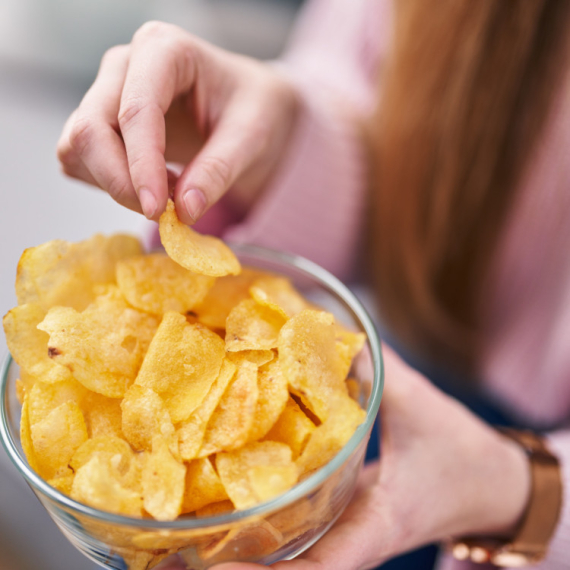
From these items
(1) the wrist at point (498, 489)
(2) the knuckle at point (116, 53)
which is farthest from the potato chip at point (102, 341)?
(1) the wrist at point (498, 489)

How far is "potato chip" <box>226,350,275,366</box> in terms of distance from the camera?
1.30 ft

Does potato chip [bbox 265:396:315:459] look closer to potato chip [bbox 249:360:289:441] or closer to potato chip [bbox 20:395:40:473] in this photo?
potato chip [bbox 249:360:289:441]

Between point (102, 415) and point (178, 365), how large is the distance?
0.07 m

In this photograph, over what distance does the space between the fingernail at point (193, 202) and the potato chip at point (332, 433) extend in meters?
0.18

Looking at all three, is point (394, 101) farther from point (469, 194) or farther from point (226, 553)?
point (226, 553)

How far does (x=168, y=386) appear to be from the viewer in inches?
15.4

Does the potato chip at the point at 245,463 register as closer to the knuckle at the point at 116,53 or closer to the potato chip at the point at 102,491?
the potato chip at the point at 102,491

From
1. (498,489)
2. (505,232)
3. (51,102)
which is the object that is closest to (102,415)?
(498,489)

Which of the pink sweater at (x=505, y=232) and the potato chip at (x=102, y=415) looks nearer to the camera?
the potato chip at (x=102, y=415)

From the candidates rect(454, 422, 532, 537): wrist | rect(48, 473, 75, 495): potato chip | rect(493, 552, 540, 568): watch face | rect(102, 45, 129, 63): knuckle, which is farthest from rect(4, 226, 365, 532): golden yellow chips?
rect(493, 552, 540, 568): watch face

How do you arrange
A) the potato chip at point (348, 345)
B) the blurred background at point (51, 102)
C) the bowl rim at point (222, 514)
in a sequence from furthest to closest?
the blurred background at point (51, 102), the potato chip at point (348, 345), the bowl rim at point (222, 514)

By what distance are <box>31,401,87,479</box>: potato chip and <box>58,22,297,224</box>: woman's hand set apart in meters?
0.16

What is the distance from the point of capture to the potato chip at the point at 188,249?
39 centimetres

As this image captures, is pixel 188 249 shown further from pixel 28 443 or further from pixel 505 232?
pixel 505 232
